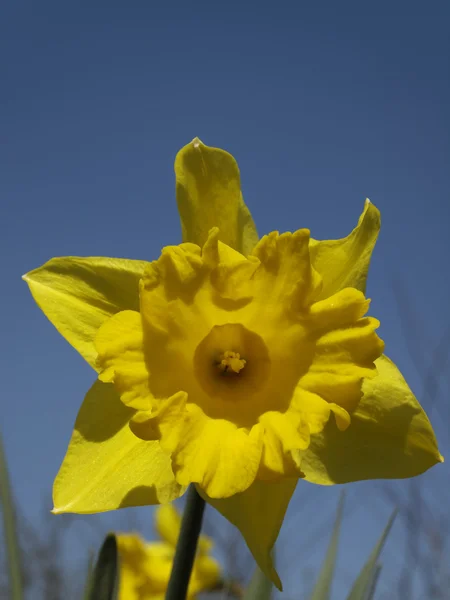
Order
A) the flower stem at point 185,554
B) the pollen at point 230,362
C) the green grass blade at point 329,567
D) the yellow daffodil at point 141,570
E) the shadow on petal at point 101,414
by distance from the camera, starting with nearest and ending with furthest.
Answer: the flower stem at point 185,554 < the shadow on petal at point 101,414 < the green grass blade at point 329,567 < the pollen at point 230,362 < the yellow daffodil at point 141,570

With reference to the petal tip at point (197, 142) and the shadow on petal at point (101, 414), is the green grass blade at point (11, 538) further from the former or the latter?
the petal tip at point (197, 142)

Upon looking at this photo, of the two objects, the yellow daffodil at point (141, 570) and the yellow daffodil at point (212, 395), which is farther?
the yellow daffodil at point (141, 570)

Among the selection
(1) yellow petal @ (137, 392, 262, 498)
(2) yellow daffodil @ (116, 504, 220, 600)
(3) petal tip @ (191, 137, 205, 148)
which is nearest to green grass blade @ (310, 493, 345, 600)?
(1) yellow petal @ (137, 392, 262, 498)

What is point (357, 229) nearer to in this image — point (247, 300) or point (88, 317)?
point (247, 300)

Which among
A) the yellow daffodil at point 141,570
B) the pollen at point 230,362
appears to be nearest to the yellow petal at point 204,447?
the pollen at point 230,362

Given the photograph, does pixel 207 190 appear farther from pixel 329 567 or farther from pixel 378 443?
pixel 329 567

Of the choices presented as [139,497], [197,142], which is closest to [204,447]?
[139,497]

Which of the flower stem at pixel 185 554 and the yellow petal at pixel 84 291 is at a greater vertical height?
the yellow petal at pixel 84 291
